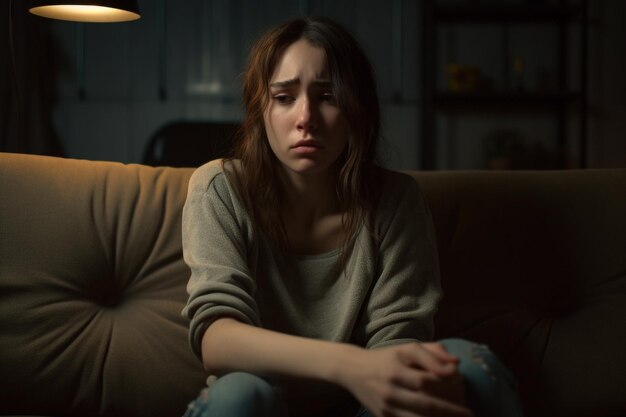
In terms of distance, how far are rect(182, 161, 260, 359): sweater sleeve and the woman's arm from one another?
0.17 feet

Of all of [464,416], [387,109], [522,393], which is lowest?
[522,393]

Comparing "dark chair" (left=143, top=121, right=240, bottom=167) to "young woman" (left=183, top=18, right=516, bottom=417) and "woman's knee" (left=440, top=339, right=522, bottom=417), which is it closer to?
"young woman" (left=183, top=18, right=516, bottom=417)

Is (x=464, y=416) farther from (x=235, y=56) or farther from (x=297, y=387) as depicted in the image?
(x=235, y=56)

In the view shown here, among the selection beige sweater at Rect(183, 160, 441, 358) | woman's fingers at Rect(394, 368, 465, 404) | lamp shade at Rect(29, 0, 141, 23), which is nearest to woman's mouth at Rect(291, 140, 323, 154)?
beige sweater at Rect(183, 160, 441, 358)

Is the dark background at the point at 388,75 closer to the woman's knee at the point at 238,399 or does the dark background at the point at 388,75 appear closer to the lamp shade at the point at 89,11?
the lamp shade at the point at 89,11

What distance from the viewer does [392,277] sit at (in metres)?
1.18

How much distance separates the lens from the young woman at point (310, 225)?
43.8 inches

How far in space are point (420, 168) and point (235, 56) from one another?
3.60ft

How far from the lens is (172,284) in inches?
50.9

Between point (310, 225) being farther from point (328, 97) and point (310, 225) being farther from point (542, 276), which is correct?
point (542, 276)

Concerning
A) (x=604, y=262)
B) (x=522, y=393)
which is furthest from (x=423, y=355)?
(x=604, y=262)

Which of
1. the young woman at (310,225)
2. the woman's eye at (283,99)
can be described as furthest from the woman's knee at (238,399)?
the woman's eye at (283,99)

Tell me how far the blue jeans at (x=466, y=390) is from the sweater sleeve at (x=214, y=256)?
13cm

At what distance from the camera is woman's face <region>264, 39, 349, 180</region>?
3.72 ft
